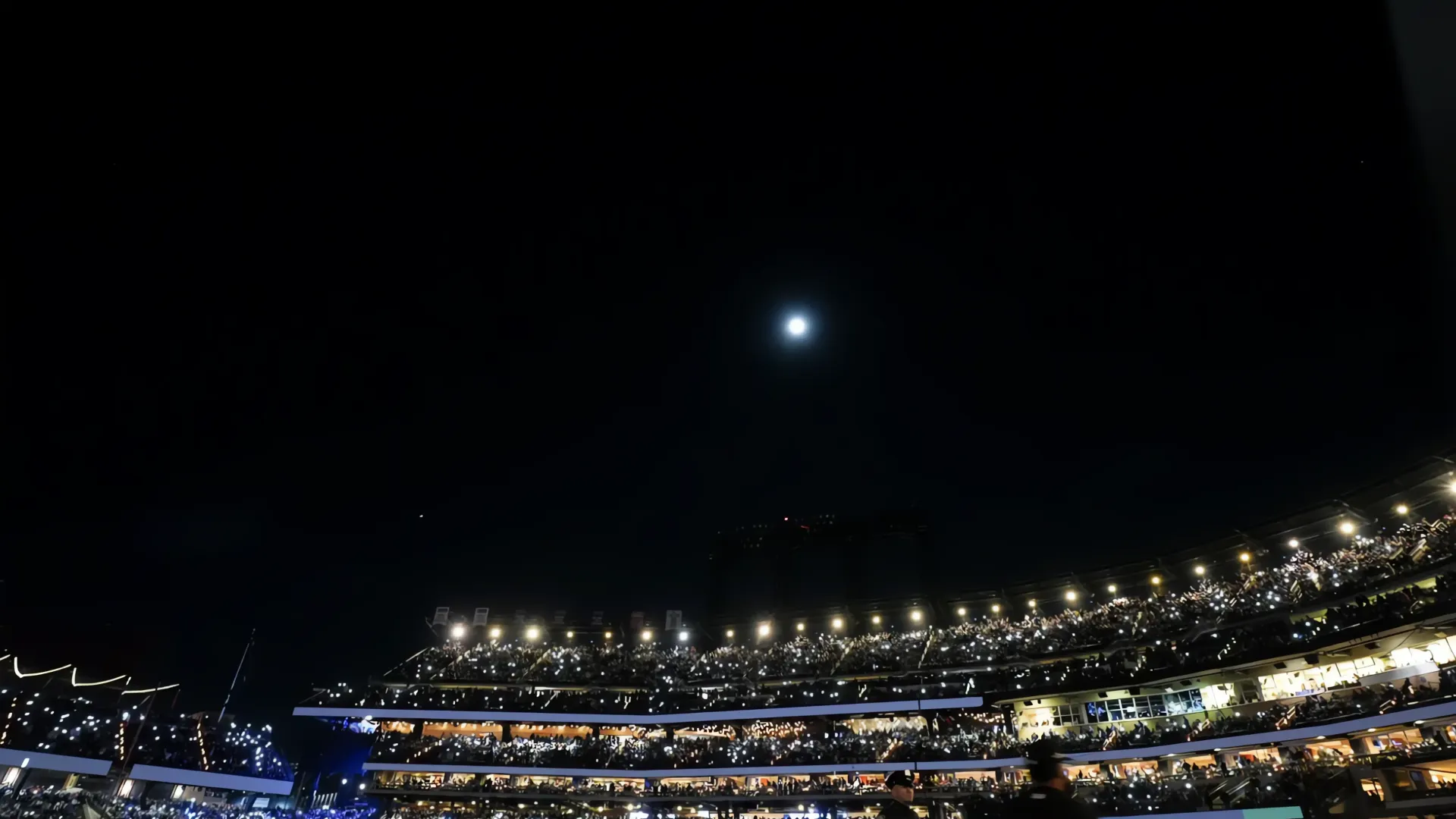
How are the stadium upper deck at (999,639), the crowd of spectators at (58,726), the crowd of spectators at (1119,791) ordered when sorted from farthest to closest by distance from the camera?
the crowd of spectators at (58,726) → the stadium upper deck at (999,639) → the crowd of spectators at (1119,791)

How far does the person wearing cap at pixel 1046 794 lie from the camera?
550 centimetres

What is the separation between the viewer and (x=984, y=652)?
135 ft

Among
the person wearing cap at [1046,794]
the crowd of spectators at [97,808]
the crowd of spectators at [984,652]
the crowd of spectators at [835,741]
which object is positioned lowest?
the person wearing cap at [1046,794]

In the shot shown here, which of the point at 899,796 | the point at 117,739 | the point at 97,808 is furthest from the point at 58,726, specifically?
the point at 899,796

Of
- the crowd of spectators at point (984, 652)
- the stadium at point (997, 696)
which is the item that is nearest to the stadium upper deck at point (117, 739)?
the stadium at point (997, 696)

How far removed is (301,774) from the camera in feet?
213

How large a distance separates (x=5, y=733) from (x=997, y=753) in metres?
46.1

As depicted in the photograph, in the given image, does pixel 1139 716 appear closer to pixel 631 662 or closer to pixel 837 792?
pixel 837 792

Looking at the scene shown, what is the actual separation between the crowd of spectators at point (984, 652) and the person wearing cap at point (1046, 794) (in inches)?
1174

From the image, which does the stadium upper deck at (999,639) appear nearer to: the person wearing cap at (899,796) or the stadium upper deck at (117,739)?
the stadium upper deck at (117,739)

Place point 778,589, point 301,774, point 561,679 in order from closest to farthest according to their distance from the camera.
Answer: point 561,679 → point 778,589 → point 301,774

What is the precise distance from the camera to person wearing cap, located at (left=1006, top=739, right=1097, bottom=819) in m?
5.50

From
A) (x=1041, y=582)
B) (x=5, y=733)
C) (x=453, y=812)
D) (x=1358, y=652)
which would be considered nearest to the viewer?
(x=1358, y=652)

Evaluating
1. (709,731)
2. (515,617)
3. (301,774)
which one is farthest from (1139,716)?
(301,774)
